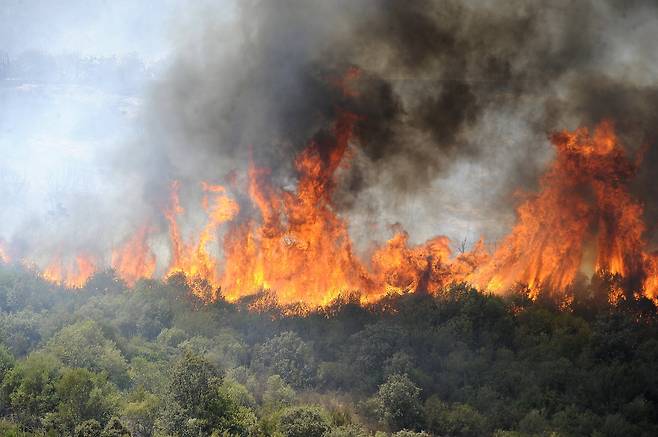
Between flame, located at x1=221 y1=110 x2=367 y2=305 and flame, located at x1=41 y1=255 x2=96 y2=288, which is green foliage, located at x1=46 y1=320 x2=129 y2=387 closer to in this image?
flame, located at x1=221 y1=110 x2=367 y2=305

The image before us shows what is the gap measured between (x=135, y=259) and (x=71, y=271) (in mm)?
6759

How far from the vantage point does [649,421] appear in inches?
1282

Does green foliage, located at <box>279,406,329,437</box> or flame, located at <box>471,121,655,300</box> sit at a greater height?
flame, located at <box>471,121,655,300</box>

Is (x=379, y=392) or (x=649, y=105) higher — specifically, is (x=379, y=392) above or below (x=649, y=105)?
below

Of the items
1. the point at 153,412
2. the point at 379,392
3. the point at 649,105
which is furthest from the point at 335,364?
the point at 649,105

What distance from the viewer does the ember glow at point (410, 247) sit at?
156ft

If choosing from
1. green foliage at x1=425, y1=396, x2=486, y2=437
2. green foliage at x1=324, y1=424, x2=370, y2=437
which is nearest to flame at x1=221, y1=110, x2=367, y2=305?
green foliage at x1=425, y1=396, x2=486, y2=437

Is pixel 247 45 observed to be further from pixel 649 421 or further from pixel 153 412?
pixel 649 421

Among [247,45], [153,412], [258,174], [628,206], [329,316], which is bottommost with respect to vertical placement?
[153,412]

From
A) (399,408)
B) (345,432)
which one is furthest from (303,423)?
(399,408)

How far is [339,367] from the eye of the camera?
128ft

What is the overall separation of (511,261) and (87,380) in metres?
30.8

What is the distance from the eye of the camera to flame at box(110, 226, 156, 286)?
5784 cm

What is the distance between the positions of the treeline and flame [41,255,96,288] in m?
9.12
